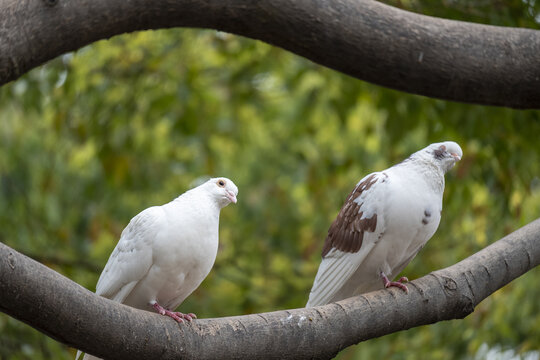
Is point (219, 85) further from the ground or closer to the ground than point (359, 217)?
closer to the ground

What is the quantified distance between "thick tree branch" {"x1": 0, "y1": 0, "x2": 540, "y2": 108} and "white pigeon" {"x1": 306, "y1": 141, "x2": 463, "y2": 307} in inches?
14.1

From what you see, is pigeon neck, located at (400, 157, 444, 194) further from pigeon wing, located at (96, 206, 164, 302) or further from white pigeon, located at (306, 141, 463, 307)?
pigeon wing, located at (96, 206, 164, 302)

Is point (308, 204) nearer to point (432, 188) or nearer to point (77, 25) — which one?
point (432, 188)

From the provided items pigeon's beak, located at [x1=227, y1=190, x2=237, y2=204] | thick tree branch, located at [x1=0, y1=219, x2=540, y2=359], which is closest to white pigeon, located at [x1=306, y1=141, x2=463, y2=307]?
thick tree branch, located at [x1=0, y1=219, x2=540, y2=359]

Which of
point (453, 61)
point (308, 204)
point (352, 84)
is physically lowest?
point (308, 204)

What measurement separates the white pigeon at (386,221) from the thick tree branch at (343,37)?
0.36 metres

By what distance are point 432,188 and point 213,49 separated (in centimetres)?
475

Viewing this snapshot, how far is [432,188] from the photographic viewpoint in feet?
11.4

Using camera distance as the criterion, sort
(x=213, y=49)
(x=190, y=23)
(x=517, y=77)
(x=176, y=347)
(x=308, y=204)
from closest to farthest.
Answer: (x=176, y=347) → (x=190, y=23) → (x=517, y=77) → (x=213, y=49) → (x=308, y=204)

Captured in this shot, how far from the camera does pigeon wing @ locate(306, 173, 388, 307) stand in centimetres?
349

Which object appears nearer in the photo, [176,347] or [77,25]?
[176,347]

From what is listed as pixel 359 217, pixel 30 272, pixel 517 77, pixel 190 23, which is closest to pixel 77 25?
pixel 190 23

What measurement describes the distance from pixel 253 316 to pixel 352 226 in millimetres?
926

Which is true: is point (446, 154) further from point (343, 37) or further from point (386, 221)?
point (343, 37)
